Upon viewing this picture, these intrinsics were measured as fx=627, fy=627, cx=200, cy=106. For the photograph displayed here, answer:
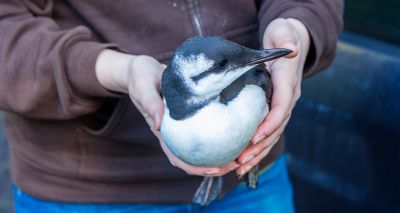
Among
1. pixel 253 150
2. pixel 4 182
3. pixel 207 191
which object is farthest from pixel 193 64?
pixel 4 182

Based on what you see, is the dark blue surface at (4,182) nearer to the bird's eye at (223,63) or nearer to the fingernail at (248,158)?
the fingernail at (248,158)

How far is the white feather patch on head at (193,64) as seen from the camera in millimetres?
1238

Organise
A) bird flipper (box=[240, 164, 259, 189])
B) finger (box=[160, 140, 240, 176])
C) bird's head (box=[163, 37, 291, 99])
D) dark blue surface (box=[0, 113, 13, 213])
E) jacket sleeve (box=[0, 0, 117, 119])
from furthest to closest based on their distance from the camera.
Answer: dark blue surface (box=[0, 113, 13, 213]), bird flipper (box=[240, 164, 259, 189]), jacket sleeve (box=[0, 0, 117, 119]), finger (box=[160, 140, 240, 176]), bird's head (box=[163, 37, 291, 99])

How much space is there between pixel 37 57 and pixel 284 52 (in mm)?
589

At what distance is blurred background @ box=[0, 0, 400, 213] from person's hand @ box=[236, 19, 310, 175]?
0.78m

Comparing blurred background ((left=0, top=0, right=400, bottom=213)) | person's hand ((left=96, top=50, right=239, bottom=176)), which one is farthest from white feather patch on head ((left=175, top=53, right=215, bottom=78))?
blurred background ((left=0, top=0, right=400, bottom=213))

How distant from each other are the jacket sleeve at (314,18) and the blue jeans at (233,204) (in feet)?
1.14

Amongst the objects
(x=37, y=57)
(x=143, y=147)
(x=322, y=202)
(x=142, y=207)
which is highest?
(x=37, y=57)

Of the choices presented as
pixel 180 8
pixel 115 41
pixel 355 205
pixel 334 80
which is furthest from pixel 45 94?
pixel 355 205

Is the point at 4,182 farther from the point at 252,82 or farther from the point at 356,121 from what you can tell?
the point at 252,82

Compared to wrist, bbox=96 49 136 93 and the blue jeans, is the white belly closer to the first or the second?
wrist, bbox=96 49 136 93

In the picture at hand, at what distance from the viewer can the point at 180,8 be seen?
156cm

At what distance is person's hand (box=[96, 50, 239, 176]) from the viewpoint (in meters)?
1.31

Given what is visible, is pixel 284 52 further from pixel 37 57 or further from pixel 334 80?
pixel 334 80
